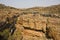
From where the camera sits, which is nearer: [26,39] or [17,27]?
[26,39]

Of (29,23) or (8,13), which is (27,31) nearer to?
(29,23)

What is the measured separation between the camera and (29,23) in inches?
622

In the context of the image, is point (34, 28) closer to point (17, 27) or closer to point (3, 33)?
point (17, 27)

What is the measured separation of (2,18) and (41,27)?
16364mm

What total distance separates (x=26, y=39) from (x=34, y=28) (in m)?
1.76

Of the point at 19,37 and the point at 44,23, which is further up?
the point at 44,23

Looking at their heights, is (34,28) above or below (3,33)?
above

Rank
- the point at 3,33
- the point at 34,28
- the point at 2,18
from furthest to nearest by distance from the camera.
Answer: the point at 2,18
the point at 3,33
the point at 34,28

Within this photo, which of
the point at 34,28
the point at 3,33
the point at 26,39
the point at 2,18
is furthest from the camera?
the point at 2,18

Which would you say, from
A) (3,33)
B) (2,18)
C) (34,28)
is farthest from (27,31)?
(2,18)

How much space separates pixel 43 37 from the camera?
47.9 feet

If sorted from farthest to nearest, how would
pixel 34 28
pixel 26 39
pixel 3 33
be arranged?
pixel 3 33
pixel 34 28
pixel 26 39

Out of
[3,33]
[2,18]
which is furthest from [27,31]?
[2,18]

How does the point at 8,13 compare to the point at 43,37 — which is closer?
the point at 43,37
